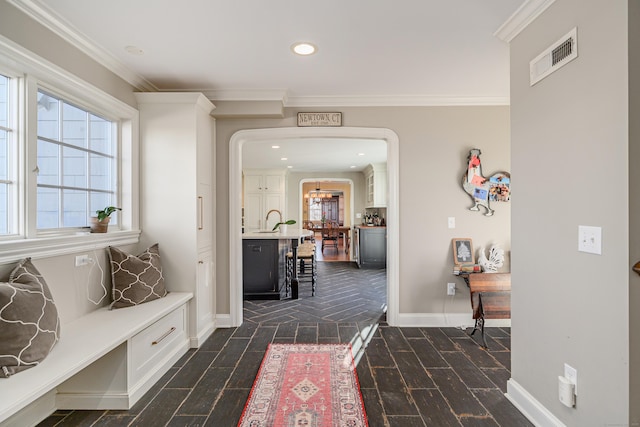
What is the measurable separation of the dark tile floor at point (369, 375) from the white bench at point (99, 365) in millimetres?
77

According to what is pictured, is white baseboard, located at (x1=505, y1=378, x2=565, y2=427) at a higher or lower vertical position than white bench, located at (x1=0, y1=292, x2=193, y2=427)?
lower

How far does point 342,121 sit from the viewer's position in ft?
10.9

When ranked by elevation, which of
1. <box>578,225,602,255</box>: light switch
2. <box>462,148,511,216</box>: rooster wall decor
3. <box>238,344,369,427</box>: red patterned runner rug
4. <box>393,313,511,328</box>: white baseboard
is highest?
<box>462,148,511,216</box>: rooster wall decor

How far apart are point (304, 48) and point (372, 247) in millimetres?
5349

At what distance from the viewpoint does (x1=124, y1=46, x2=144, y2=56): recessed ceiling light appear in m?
2.28

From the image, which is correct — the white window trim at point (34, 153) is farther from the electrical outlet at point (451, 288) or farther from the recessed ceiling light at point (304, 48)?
the electrical outlet at point (451, 288)

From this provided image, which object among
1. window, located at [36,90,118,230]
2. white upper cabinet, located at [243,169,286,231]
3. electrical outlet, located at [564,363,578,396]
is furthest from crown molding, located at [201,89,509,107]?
white upper cabinet, located at [243,169,286,231]

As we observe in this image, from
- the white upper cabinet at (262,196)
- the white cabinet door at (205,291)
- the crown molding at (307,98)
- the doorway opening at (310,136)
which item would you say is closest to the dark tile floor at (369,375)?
the white cabinet door at (205,291)

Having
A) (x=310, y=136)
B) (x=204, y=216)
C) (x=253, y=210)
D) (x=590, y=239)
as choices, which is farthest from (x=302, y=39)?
(x=253, y=210)

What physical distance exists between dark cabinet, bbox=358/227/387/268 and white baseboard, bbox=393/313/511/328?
3699 millimetres

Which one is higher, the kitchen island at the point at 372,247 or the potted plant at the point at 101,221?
the potted plant at the point at 101,221

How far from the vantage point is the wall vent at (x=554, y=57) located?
1.53 meters
